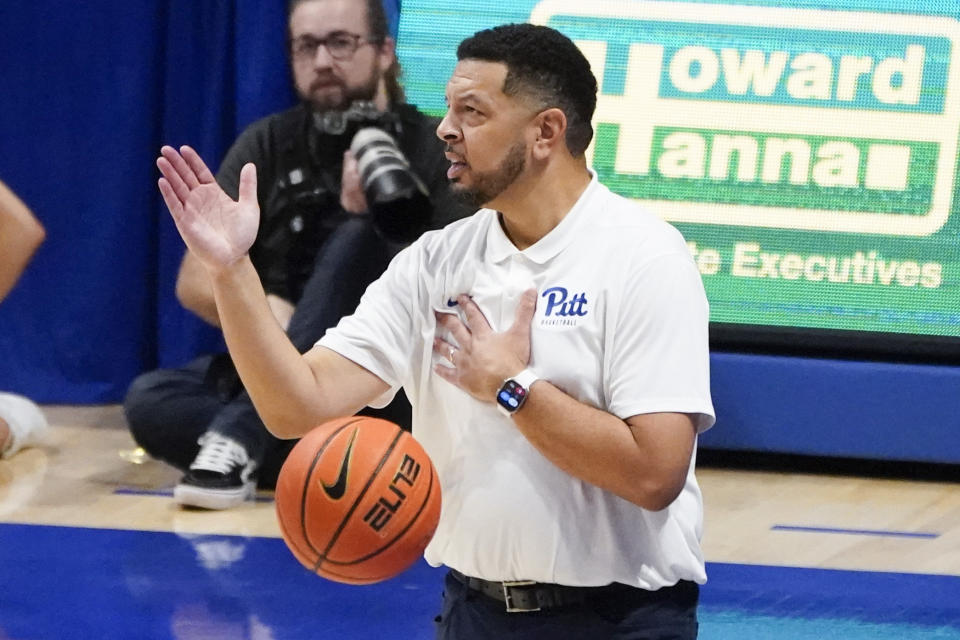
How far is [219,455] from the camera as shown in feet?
18.8

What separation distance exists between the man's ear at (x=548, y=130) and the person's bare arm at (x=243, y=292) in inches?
21.1

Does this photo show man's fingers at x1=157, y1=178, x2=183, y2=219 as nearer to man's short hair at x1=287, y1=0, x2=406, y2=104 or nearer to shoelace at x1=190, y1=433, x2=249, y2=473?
shoelace at x1=190, y1=433, x2=249, y2=473

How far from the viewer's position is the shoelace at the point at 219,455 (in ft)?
18.7

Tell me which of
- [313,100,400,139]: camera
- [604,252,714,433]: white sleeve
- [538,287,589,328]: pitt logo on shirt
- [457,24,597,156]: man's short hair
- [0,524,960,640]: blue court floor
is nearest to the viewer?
[604,252,714,433]: white sleeve

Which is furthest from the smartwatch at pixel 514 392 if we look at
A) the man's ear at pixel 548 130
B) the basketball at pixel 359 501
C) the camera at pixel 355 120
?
the camera at pixel 355 120

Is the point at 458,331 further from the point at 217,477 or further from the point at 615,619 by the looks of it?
the point at 217,477

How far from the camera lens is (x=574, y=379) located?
8.34ft

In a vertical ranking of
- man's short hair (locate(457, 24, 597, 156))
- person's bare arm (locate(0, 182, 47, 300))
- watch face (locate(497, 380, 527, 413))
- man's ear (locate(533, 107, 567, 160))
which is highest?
man's short hair (locate(457, 24, 597, 156))

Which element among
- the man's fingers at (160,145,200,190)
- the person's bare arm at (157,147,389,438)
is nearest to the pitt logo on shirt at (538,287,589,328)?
the person's bare arm at (157,147,389,438)

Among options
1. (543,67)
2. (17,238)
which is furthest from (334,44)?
(543,67)

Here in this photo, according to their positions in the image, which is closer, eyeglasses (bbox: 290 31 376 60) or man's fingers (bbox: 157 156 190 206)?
man's fingers (bbox: 157 156 190 206)

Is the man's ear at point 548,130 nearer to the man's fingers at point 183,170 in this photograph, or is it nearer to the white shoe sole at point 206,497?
the man's fingers at point 183,170

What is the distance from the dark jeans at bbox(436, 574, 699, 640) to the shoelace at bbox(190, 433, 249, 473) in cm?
326

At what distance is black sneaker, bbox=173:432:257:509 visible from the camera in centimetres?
566
